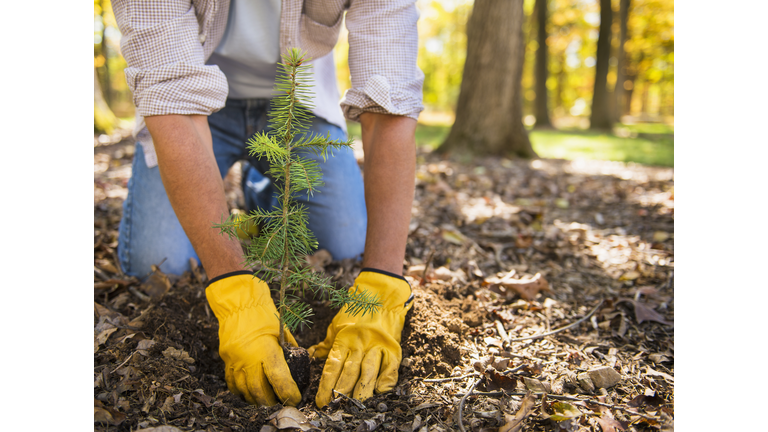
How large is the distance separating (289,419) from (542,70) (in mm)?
14513

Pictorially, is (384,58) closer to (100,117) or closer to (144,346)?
(144,346)

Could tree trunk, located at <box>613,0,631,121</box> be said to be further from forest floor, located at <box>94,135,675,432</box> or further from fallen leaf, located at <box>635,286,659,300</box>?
fallen leaf, located at <box>635,286,659,300</box>

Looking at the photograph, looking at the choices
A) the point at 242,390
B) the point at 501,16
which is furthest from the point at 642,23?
→ the point at 242,390

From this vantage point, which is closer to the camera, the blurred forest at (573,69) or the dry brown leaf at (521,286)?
the dry brown leaf at (521,286)

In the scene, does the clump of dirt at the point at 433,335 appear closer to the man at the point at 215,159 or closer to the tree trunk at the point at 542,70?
the man at the point at 215,159

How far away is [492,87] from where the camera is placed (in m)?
6.04

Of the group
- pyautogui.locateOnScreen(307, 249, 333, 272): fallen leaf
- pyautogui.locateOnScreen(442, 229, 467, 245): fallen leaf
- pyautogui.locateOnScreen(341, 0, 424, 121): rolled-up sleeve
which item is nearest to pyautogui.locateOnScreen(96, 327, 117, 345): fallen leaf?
pyautogui.locateOnScreen(307, 249, 333, 272): fallen leaf

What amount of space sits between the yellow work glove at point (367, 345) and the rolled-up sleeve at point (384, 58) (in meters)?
0.66

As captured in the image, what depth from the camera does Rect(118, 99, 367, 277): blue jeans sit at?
233 centimetres

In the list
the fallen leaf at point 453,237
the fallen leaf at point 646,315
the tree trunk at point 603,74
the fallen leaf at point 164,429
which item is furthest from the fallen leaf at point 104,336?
the tree trunk at point 603,74

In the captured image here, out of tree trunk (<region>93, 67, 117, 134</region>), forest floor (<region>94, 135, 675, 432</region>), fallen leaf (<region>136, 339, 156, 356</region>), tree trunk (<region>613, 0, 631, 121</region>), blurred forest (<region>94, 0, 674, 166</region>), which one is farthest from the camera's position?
tree trunk (<region>613, 0, 631, 121</region>)

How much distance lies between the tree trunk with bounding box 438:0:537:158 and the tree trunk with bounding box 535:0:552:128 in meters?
8.39

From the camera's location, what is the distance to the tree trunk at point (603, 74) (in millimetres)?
13023

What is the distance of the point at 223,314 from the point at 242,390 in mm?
253
